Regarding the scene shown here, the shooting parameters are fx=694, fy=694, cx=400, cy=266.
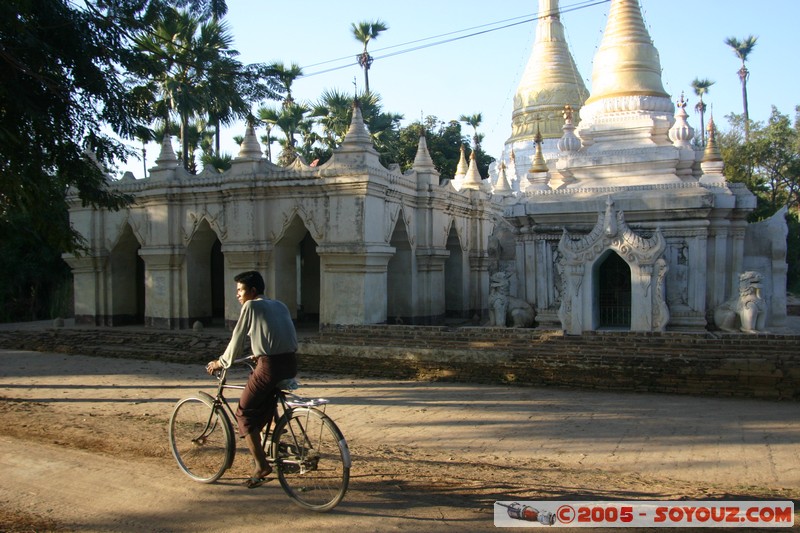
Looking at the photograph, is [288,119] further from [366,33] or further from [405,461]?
[405,461]

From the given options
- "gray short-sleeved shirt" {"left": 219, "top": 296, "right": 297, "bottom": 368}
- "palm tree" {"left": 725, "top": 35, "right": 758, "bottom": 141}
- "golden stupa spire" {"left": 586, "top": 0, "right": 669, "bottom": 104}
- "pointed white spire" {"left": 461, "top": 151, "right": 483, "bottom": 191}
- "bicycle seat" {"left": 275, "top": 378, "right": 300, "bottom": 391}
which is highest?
"palm tree" {"left": 725, "top": 35, "right": 758, "bottom": 141}

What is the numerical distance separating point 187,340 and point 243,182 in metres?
4.09

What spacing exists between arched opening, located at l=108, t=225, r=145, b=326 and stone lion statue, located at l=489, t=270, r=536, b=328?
10615 millimetres

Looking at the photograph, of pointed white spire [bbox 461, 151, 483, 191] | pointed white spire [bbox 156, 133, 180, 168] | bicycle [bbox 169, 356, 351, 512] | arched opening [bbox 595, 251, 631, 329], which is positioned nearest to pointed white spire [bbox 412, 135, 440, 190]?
pointed white spire [bbox 461, 151, 483, 191]

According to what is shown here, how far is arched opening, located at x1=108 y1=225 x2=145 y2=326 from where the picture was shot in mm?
19406

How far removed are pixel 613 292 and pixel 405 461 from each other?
8.91 meters

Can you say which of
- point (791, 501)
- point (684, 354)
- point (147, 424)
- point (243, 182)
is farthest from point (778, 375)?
point (243, 182)

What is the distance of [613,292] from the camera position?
555 inches


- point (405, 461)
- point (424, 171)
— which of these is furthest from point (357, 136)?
point (405, 461)

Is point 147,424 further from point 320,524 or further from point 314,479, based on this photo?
point 320,524

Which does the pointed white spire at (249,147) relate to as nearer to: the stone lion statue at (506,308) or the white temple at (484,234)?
the white temple at (484,234)

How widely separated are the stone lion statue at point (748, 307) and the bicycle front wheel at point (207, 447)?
377 inches

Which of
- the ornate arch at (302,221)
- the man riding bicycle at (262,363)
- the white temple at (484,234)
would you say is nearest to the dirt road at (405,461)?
the man riding bicycle at (262,363)

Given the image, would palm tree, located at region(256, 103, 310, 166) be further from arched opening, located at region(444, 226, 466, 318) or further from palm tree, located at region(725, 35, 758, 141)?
palm tree, located at region(725, 35, 758, 141)
